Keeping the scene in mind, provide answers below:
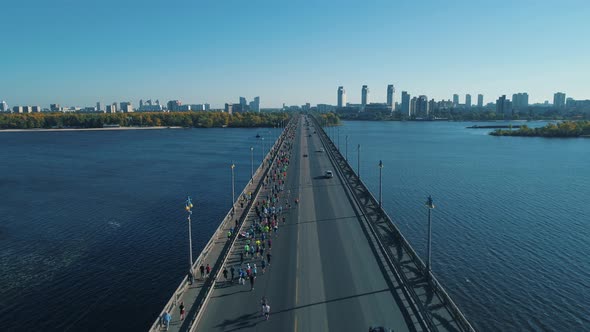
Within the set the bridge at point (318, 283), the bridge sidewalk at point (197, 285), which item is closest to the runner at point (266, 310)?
the bridge at point (318, 283)

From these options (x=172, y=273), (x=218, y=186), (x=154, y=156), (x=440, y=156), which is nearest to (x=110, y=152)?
(x=154, y=156)

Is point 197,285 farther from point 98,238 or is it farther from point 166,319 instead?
point 98,238

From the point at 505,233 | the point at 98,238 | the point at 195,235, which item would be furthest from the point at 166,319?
the point at 505,233

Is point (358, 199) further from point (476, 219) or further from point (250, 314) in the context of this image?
point (250, 314)

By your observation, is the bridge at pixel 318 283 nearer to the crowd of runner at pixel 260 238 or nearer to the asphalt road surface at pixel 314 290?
the asphalt road surface at pixel 314 290

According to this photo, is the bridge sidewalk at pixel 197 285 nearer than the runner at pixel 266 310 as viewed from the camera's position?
Yes

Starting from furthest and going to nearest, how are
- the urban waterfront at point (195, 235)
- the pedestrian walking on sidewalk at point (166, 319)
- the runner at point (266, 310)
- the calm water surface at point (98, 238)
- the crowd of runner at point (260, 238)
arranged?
1. the urban waterfront at point (195, 235)
2. the calm water surface at point (98, 238)
3. the crowd of runner at point (260, 238)
4. the runner at point (266, 310)
5. the pedestrian walking on sidewalk at point (166, 319)

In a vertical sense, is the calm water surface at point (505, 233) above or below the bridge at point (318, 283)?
below
